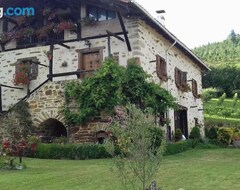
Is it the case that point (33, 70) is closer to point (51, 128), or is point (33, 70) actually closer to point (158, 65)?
point (51, 128)

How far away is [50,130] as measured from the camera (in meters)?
16.7

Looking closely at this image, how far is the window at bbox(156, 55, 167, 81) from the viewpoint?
18111 mm

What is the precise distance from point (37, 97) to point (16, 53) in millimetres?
4217

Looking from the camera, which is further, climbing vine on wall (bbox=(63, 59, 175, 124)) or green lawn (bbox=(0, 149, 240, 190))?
climbing vine on wall (bbox=(63, 59, 175, 124))

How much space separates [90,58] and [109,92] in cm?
338

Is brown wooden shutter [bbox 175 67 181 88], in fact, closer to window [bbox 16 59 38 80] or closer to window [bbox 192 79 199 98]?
window [bbox 192 79 199 98]

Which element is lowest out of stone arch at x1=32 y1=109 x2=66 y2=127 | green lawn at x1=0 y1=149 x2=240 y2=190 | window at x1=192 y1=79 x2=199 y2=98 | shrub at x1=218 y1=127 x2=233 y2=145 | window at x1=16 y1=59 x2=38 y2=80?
green lawn at x1=0 y1=149 x2=240 y2=190

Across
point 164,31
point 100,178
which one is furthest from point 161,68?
point 100,178

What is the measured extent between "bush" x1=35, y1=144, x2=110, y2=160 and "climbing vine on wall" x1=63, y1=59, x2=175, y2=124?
1.39m

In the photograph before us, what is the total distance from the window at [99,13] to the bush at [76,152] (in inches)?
246

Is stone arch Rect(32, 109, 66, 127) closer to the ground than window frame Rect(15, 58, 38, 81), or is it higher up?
closer to the ground

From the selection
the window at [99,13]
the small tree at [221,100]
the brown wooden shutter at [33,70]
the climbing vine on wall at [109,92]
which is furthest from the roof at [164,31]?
the small tree at [221,100]

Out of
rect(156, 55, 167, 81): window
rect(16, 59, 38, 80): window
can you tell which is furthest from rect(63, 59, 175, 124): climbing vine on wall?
rect(16, 59, 38, 80): window

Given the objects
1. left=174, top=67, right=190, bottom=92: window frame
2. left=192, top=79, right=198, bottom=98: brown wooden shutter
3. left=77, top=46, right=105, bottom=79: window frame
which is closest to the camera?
left=77, top=46, right=105, bottom=79: window frame
